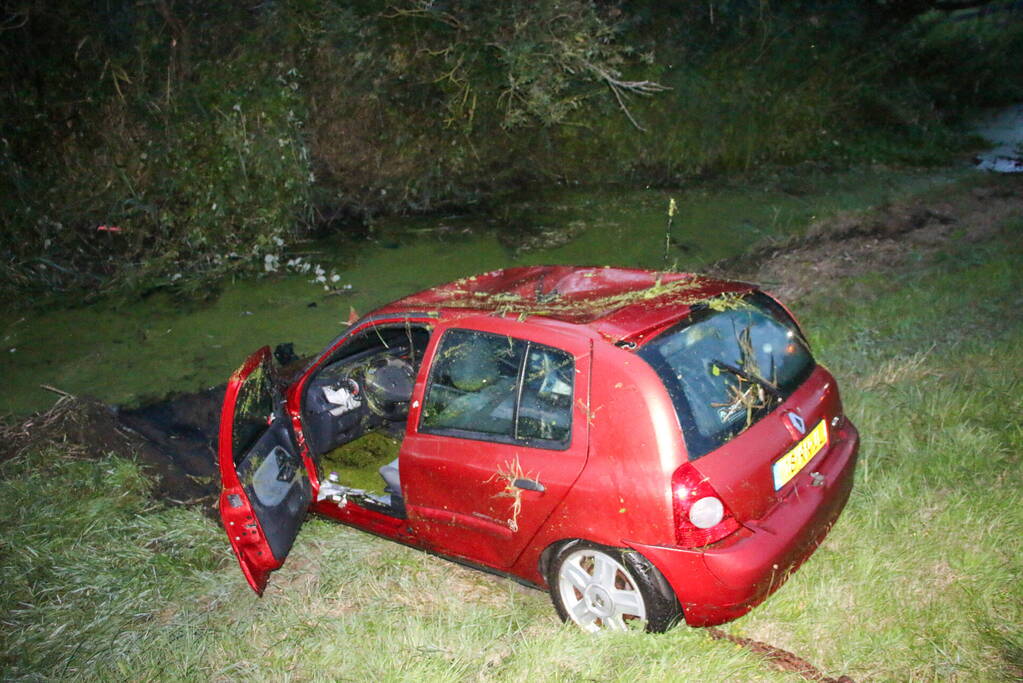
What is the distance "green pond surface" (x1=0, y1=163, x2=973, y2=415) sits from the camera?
7.33m

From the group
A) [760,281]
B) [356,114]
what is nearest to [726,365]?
[760,281]

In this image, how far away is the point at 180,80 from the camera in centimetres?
1049

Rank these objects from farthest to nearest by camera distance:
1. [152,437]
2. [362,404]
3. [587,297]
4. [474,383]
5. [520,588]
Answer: [152,437] < [362,404] < [520,588] < [587,297] < [474,383]

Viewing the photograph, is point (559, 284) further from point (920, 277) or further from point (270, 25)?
point (270, 25)

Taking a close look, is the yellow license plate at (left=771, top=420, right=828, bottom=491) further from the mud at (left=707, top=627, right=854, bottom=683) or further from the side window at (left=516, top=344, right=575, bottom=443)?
the side window at (left=516, top=344, right=575, bottom=443)

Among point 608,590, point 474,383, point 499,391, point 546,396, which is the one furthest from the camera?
point 474,383

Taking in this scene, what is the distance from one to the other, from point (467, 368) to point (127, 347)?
18.0ft

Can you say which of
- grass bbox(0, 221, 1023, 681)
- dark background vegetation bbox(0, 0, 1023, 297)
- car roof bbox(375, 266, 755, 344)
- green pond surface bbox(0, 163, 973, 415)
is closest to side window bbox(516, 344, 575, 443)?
car roof bbox(375, 266, 755, 344)

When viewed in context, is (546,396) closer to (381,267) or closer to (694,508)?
(694,508)

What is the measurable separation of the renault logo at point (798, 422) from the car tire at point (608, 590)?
2.87ft

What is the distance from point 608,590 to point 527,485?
0.54 meters

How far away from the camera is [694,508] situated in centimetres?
296

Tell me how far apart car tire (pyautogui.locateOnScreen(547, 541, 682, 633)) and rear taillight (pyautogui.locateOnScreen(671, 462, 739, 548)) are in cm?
21

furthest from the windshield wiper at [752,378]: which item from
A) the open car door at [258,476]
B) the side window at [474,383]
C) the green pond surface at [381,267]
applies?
the green pond surface at [381,267]
